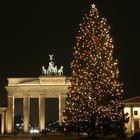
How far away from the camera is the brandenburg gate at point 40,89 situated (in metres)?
95.9

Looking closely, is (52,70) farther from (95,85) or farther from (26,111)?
(95,85)

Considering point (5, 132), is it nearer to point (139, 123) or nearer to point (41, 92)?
point (41, 92)

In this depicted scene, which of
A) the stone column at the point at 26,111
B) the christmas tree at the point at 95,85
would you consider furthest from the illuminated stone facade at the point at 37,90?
the christmas tree at the point at 95,85

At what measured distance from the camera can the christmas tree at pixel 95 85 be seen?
2223 inches

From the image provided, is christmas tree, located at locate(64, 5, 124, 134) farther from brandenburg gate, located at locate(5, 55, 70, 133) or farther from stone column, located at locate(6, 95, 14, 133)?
stone column, located at locate(6, 95, 14, 133)

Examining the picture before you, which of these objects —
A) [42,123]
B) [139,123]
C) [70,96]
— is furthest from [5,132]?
[70,96]

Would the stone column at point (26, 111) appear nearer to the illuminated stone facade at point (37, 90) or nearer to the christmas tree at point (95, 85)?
the illuminated stone facade at point (37, 90)

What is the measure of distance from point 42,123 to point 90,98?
41.9 m

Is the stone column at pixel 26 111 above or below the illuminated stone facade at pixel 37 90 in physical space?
below

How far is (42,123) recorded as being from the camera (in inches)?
3834

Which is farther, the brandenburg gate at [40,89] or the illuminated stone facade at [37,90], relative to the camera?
the illuminated stone facade at [37,90]

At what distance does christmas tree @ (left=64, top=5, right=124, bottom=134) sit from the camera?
56.5 m

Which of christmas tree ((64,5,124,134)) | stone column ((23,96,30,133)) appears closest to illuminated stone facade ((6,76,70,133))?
stone column ((23,96,30,133))

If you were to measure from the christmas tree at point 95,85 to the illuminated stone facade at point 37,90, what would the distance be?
125 feet
